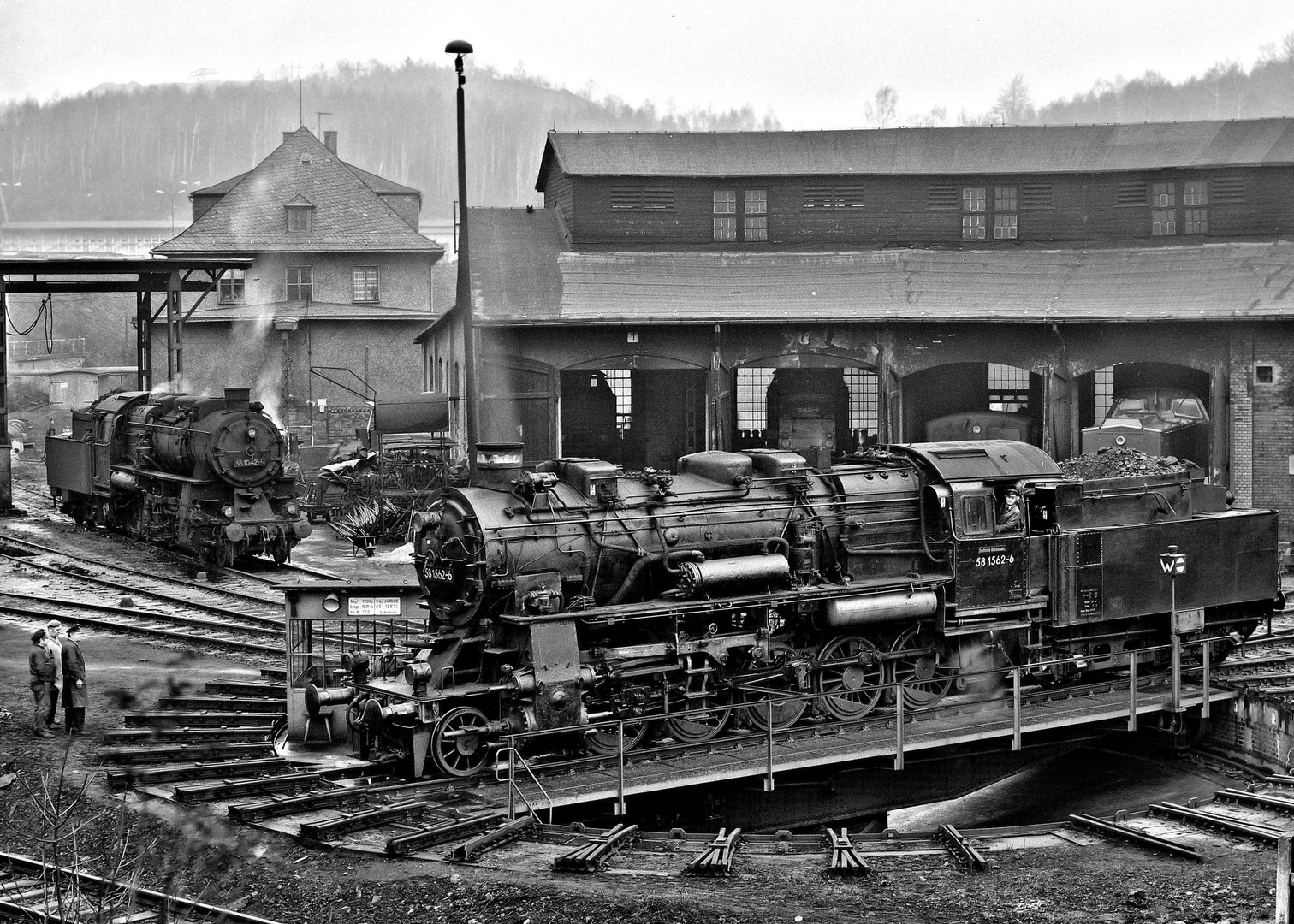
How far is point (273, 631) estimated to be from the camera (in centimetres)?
2136

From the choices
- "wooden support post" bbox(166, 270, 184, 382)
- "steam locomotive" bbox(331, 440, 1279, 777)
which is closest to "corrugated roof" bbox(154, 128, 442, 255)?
"wooden support post" bbox(166, 270, 184, 382)

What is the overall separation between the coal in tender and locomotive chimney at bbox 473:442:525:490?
7.77 metres

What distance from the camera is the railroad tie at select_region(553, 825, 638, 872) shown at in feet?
37.7

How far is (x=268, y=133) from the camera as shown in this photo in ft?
436

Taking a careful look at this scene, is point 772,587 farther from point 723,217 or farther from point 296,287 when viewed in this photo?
point 296,287

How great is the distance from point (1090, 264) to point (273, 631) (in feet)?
74.8

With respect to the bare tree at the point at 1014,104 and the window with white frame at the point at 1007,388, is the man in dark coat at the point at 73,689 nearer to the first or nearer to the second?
the window with white frame at the point at 1007,388

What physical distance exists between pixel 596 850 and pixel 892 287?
2473 centimetres

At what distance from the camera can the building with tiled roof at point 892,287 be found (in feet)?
107

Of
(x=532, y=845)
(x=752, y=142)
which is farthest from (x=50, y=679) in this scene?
(x=752, y=142)

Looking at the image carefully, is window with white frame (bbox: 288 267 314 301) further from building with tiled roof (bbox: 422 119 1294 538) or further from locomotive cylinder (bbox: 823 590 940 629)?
locomotive cylinder (bbox: 823 590 940 629)

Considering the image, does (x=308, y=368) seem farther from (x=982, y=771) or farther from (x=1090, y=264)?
(x=982, y=771)

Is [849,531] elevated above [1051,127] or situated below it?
below

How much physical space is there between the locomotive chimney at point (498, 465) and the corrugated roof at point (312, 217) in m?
37.7
